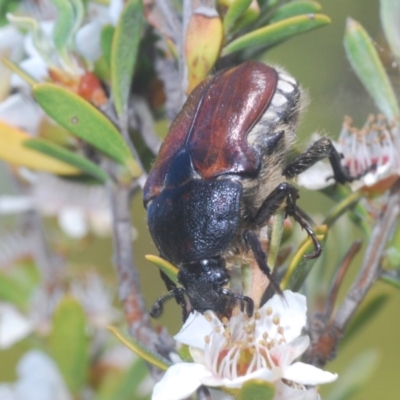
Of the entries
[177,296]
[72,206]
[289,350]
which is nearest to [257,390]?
[289,350]

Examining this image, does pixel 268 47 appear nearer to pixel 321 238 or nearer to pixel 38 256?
pixel 321 238

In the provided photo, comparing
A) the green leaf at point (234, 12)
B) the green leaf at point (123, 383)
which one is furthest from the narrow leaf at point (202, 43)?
the green leaf at point (123, 383)

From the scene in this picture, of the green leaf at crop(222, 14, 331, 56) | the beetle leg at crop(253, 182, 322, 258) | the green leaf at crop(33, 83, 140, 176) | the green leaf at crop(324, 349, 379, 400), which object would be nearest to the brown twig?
the beetle leg at crop(253, 182, 322, 258)

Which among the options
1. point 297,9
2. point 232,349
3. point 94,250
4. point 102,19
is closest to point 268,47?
point 297,9

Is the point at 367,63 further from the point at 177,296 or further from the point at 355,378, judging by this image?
the point at 355,378

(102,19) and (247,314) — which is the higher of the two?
(102,19)

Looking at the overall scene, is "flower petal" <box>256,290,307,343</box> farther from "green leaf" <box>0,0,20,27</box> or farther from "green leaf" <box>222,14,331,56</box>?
"green leaf" <box>0,0,20,27</box>
